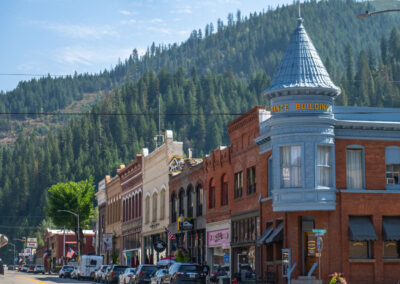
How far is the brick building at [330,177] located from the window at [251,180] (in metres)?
Answer: 5.87

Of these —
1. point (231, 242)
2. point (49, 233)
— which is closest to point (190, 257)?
point (231, 242)

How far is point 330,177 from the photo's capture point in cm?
3794

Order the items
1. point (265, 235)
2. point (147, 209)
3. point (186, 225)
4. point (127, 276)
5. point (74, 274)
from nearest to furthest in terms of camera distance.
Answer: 1. point (265, 235)
2. point (127, 276)
3. point (186, 225)
4. point (147, 209)
5. point (74, 274)

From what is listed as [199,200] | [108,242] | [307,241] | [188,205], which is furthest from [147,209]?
[307,241]

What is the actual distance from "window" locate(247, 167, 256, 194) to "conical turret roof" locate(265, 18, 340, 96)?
25.8 ft

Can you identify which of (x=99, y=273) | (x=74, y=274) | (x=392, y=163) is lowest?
(x=74, y=274)

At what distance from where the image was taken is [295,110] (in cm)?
3844

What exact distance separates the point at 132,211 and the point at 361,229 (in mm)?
46617

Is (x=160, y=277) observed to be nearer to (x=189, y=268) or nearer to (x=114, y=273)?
(x=189, y=268)

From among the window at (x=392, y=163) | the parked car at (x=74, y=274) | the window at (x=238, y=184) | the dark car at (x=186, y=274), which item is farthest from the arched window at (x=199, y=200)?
Answer: the parked car at (x=74, y=274)

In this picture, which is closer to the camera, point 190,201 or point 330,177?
point 330,177

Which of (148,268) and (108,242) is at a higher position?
(108,242)

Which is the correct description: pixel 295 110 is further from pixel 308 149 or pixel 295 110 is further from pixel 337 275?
pixel 337 275

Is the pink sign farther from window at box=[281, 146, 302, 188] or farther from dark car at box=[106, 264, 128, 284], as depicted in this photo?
window at box=[281, 146, 302, 188]
